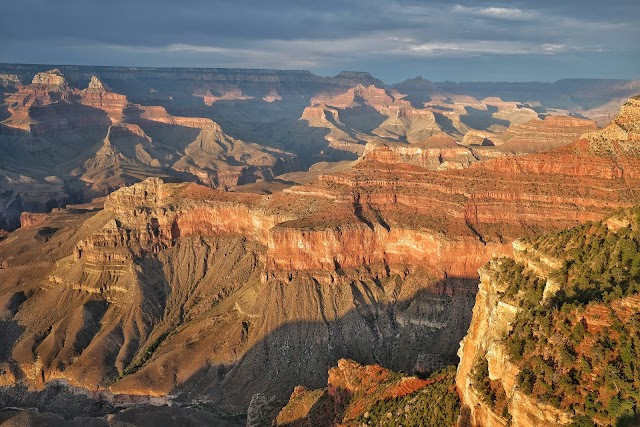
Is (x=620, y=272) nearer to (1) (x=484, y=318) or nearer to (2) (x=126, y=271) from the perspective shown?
(1) (x=484, y=318)

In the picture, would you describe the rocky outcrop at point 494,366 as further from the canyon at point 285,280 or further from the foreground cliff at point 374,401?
the canyon at point 285,280

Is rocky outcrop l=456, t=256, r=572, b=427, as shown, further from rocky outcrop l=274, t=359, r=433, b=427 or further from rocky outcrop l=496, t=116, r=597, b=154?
rocky outcrop l=496, t=116, r=597, b=154

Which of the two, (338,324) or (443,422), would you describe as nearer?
(443,422)

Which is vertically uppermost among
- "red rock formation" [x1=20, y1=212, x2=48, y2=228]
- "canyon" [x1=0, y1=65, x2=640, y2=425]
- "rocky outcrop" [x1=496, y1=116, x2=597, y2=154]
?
"rocky outcrop" [x1=496, y1=116, x2=597, y2=154]

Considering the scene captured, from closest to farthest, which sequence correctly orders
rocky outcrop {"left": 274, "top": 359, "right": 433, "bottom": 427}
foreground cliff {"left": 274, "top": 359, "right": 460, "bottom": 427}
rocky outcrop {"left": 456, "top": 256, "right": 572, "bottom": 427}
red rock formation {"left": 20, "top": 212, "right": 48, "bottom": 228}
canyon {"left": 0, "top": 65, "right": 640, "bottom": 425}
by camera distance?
rocky outcrop {"left": 456, "top": 256, "right": 572, "bottom": 427} < foreground cliff {"left": 274, "top": 359, "right": 460, "bottom": 427} < rocky outcrop {"left": 274, "top": 359, "right": 433, "bottom": 427} < canyon {"left": 0, "top": 65, "right": 640, "bottom": 425} < red rock formation {"left": 20, "top": 212, "right": 48, "bottom": 228}

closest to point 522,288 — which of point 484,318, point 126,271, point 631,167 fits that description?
point 484,318

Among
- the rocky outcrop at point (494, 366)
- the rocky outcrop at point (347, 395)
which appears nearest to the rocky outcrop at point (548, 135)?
the rocky outcrop at point (347, 395)

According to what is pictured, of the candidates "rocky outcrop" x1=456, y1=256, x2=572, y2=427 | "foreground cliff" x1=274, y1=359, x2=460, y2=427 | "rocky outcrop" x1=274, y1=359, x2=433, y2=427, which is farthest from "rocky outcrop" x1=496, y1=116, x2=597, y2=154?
"rocky outcrop" x1=456, y1=256, x2=572, y2=427

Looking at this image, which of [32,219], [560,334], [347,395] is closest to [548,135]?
[347,395]
